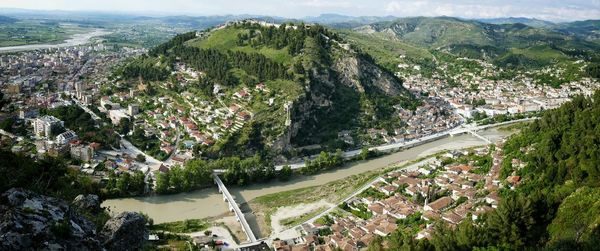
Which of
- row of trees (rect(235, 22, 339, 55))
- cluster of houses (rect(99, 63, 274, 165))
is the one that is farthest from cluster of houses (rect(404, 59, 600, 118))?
cluster of houses (rect(99, 63, 274, 165))

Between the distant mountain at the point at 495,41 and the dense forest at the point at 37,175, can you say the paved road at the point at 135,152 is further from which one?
the distant mountain at the point at 495,41

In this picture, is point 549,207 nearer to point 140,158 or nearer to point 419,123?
point 140,158

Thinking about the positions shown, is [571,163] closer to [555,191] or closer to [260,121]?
[555,191]

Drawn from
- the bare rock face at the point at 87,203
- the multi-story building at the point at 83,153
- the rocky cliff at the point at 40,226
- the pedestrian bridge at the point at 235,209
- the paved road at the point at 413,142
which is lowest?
the pedestrian bridge at the point at 235,209

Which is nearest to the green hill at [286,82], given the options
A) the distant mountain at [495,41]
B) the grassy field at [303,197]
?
the grassy field at [303,197]

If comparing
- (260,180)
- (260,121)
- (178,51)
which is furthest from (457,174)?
(178,51)

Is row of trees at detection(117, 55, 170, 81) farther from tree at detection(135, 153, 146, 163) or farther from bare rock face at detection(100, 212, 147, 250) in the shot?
bare rock face at detection(100, 212, 147, 250)

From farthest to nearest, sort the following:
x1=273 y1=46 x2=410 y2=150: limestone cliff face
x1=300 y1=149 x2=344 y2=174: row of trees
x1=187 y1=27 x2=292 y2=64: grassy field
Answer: x1=187 y1=27 x2=292 y2=64: grassy field
x1=273 y1=46 x2=410 y2=150: limestone cliff face
x1=300 y1=149 x2=344 y2=174: row of trees
